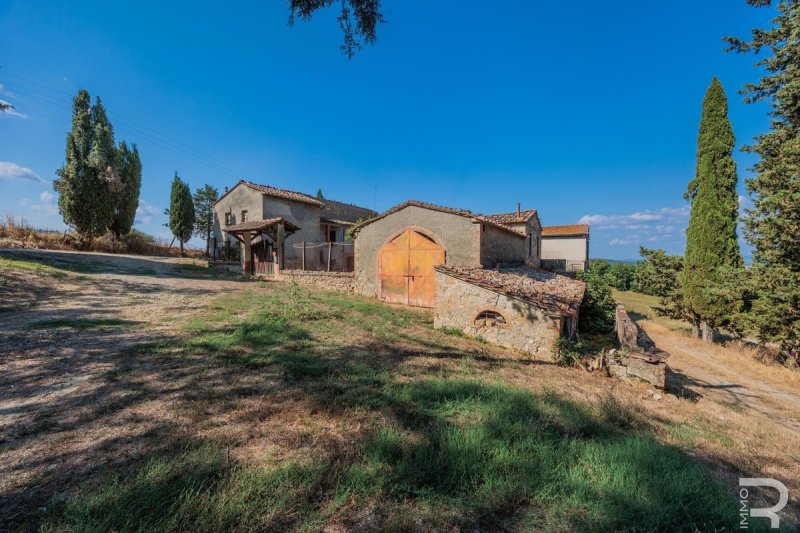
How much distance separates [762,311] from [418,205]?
12.8m

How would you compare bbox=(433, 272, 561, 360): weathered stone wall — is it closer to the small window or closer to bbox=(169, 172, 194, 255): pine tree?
the small window

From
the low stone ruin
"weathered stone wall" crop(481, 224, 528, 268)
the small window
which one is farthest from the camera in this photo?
"weathered stone wall" crop(481, 224, 528, 268)

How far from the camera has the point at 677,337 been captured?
557 inches

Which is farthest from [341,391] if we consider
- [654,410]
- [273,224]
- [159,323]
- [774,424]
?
[273,224]

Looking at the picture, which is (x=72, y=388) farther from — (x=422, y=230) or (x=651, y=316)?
(x=651, y=316)

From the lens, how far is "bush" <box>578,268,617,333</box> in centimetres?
1420

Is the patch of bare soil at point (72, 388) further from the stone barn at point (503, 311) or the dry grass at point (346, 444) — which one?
the stone barn at point (503, 311)

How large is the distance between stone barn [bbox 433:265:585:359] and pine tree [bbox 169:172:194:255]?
111 feet

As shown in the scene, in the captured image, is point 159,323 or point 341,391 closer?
point 341,391

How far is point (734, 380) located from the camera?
29.0ft

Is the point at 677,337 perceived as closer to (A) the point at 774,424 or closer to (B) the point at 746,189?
(B) the point at 746,189

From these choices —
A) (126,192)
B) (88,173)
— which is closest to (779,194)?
(88,173)

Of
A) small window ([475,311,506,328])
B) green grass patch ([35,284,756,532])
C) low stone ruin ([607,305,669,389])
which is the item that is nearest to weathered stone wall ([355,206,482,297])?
small window ([475,311,506,328])

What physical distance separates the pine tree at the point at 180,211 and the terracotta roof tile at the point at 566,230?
40.3 m
